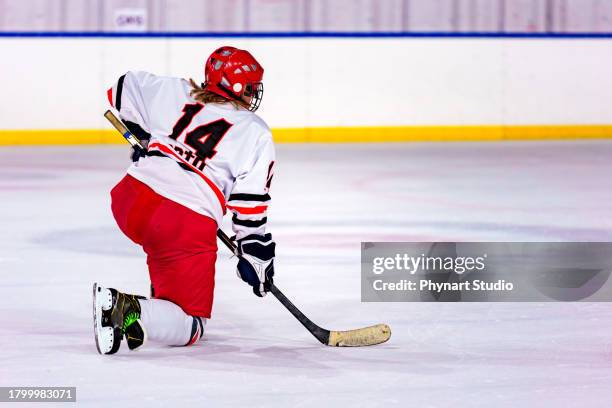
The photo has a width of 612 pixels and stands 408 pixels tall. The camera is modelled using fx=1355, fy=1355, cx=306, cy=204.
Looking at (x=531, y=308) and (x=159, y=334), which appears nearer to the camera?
(x=159, y=334)

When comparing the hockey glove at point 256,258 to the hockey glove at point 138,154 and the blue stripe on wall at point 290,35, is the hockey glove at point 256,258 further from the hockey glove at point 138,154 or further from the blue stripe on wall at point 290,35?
the blue stripe on wall at point 290,35

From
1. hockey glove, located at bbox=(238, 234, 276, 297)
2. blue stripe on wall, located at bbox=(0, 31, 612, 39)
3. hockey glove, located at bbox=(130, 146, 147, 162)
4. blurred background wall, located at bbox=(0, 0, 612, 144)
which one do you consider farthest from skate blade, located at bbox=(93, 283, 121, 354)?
blue stripe on wall, located at bbox=(0, 31, 612, 39)

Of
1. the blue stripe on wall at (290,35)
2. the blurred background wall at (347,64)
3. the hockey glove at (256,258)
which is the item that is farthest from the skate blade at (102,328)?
the blue stripe on wall at (290,35)

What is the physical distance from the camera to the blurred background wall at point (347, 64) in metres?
13.7

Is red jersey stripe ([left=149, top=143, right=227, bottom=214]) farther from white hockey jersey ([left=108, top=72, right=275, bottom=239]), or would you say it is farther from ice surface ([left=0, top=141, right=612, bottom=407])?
ice surface ([left=0, top=141, right=612, bottom=407])

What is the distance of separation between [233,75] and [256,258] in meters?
0.61

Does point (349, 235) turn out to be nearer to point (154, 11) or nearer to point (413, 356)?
point (413, 356)

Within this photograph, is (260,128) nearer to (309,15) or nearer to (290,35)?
(290,35)

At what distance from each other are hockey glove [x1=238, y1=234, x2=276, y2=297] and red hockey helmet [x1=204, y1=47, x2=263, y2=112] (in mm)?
488

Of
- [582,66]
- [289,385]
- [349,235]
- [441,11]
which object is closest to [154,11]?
[441,11]

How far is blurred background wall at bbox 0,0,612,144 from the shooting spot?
13.7 m

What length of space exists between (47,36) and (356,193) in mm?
5524

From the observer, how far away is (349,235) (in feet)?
23.5

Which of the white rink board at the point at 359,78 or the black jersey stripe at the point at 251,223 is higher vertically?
the black jersey stripe at the point at 251,223
